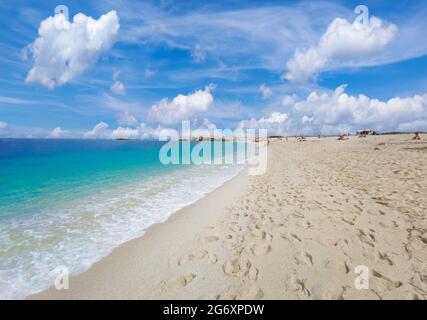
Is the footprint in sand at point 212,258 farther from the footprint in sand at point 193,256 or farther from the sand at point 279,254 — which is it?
the footprint in sand at point 193,256

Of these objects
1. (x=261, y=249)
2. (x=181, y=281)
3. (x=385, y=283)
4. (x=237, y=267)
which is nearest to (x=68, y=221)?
(x=181, y=281)

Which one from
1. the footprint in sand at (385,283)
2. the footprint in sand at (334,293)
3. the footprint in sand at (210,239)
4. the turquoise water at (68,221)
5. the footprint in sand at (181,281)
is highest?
the footprint in sand at (385,283)

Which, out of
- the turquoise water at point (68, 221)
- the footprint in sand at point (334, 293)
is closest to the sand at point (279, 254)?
the footprint in sand at point (334, 293)

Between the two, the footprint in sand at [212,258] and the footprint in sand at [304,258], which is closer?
the footprint in sand at [304,258]

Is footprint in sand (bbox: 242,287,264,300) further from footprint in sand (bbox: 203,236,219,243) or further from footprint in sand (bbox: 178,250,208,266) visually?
footprint in sand (bbox: 203,236,219,243)

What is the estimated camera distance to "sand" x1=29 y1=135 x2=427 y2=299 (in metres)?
3.99

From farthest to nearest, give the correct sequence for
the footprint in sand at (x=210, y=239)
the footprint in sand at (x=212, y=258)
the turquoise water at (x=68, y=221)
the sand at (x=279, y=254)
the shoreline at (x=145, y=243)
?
the footprint in sand at (x=210, y=239) → the turquoise water at (x=68, y=221) → the footprint in sand at (x=212, y=258) → the shoreline at (x=145, y=243) → the sand at (x=279, y=254)

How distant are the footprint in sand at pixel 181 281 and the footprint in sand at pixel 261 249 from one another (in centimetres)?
159

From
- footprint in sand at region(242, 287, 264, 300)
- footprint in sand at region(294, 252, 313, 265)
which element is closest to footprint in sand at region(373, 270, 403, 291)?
footprint in sand at region(294, 252, 313, 265)

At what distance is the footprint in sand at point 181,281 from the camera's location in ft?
13.8

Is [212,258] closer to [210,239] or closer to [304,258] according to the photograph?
[210,239]

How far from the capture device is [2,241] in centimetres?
663

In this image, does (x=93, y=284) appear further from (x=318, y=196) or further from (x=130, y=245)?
(x=318, y=196)
